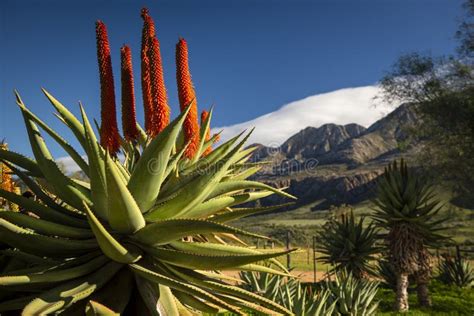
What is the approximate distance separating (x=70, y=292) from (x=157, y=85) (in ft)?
8.25

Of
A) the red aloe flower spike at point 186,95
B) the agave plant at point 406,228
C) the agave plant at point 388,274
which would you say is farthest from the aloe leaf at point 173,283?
the agave plant at point 388,274

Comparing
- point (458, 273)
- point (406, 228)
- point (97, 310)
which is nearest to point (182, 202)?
point (97, 310)

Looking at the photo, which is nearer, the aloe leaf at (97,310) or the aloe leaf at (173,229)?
the aloe leaf at (97,310)

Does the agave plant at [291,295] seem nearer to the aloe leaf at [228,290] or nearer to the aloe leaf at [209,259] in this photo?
the aloe leaf at [228,290]

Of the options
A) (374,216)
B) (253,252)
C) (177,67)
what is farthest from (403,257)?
(253,252)

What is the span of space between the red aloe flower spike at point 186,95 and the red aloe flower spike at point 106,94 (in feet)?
2.32

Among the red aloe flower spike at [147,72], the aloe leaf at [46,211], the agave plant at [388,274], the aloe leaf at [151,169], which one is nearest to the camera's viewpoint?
the aloe leaf at [151,169]

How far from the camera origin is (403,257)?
13.6 metres

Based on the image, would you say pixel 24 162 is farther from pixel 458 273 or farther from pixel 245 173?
pixel 458 273

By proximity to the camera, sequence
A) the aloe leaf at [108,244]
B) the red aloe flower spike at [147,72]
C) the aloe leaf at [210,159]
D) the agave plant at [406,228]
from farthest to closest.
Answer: the agave plant at [406,228], the red aloe flower spike at [147,72], the aloe leaf at [210,159], the aloe leaf at [108,244]

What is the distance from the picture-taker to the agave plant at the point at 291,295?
4980 millimetres

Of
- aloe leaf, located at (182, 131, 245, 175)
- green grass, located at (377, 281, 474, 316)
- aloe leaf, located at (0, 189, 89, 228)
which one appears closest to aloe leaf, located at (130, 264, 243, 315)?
aloe leaf, located at (0, 189, 89, 228)

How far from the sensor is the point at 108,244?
173cm

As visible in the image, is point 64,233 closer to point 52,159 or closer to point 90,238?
point 90,238
